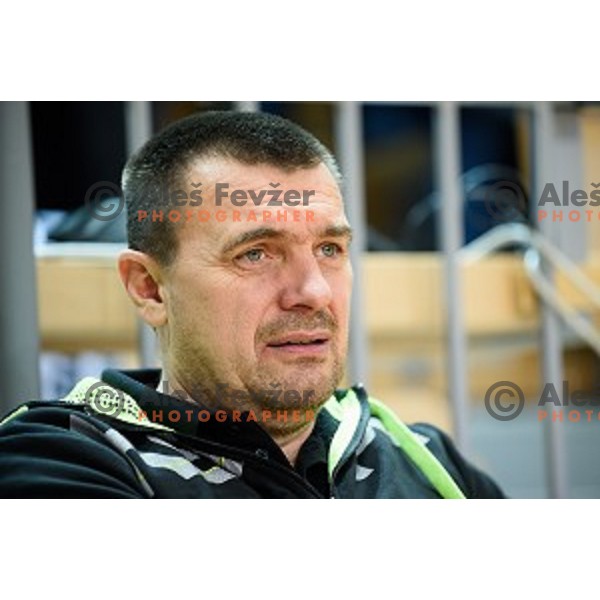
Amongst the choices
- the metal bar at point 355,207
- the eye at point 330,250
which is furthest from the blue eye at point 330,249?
the metal bar at point 355,207

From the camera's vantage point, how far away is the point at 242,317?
3.18 ft

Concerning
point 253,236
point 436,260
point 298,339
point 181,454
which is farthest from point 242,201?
point 436,260

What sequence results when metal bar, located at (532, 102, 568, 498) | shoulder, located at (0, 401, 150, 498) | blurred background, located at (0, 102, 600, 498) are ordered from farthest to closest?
1. metal bar, located at (532, 102, 568, 498)
2. blurred background, located at (0, 102, 600, 498)
3. shoulder, located at (0, 401, 150, 498)

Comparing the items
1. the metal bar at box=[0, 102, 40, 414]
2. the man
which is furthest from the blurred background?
the man

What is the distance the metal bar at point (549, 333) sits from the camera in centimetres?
118

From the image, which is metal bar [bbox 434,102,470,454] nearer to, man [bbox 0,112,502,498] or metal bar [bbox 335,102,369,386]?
metal bar [bbox 335,102,369,386]

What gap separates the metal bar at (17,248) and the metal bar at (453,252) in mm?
472

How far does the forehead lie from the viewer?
3.14 feet

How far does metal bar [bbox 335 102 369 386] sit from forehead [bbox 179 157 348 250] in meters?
0.18

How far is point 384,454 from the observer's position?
1007 mm

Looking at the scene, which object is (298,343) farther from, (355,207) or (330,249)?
(355,207)

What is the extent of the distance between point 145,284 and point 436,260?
1.30 ft
